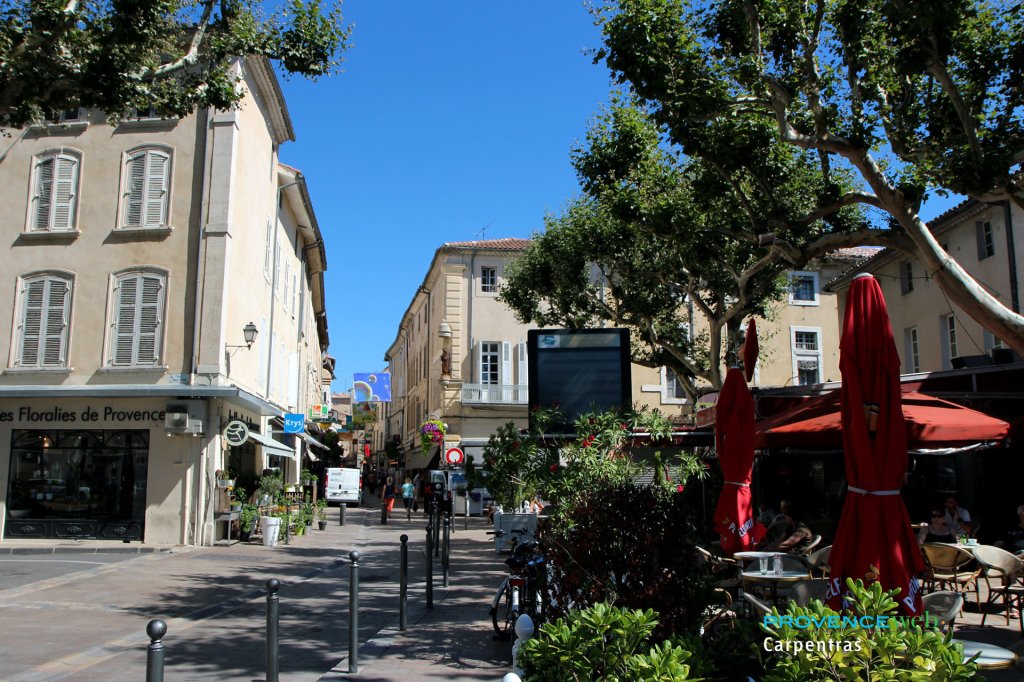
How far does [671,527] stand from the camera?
516 centimetres

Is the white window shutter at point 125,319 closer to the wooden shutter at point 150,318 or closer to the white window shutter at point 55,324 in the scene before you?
the wooden shutter at point 150,318

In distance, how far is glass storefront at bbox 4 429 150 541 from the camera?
18234mm

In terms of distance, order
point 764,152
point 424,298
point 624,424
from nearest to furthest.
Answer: point 624,424 < point 764,152 < point 424,298

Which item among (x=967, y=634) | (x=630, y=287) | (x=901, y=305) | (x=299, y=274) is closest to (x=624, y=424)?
(x=967, y=634)

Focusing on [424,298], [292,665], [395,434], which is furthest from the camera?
[395,434]

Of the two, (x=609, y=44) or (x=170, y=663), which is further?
(x=609, y=44)

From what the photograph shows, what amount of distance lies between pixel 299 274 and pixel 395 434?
34478 mm

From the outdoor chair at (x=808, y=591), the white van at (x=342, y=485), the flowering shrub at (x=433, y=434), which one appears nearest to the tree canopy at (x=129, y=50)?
the outdoor chair at (x=808, y=591)

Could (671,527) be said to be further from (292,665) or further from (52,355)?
(52,355)

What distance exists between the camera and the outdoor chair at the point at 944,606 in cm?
531

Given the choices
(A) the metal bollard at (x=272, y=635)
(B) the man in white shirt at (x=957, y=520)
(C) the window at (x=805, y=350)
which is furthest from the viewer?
(C) the window at (x=805, y=350)

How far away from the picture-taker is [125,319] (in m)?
18.7

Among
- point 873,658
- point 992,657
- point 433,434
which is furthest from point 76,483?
point 873,658

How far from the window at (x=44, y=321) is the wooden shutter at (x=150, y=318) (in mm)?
1691
